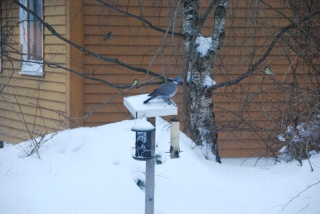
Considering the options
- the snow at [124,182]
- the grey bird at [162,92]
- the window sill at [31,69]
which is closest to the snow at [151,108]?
the grey bird at [162,92]

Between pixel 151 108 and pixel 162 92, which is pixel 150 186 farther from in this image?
pixel 162 92

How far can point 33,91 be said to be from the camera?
29.9ft

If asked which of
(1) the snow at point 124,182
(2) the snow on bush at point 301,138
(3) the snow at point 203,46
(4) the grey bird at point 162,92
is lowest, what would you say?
(1) the snow at point 124,182

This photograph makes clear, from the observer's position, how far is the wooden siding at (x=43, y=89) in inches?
322

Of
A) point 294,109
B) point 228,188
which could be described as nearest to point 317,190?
point 228,188

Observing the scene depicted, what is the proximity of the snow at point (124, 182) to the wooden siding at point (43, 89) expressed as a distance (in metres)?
2.32

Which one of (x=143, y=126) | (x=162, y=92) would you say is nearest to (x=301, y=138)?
(x=162, y=92)

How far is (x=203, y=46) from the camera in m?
6.27

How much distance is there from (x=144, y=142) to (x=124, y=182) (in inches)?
36.3

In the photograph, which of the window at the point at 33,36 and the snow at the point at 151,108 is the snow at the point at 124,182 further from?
the window at the point at 33,36

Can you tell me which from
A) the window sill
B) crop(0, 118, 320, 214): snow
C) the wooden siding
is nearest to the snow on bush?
crop(0, 118, 320, 214): snow

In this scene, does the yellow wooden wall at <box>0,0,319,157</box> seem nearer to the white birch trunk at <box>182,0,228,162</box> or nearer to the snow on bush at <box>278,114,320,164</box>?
the white birch trunk at <box>182,0,228,162</box>

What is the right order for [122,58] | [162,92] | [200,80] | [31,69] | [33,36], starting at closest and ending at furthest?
[162,92] → [200,80] → [122,58] → [31,69] → [33,36]

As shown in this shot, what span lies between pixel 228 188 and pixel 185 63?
1.77m
